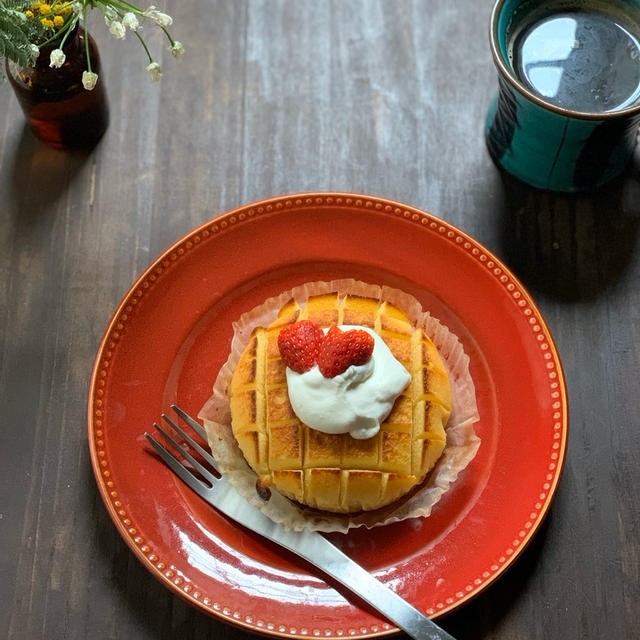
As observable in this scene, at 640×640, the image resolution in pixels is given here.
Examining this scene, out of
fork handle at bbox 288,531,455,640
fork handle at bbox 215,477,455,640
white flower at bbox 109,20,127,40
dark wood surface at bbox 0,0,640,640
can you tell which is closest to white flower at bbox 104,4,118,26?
white flower at bbox 109,20,127,40

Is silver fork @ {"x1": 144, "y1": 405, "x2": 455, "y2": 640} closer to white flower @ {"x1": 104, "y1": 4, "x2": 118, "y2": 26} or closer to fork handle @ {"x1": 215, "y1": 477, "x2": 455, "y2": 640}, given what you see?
fork handle @ {"x1": 215, "y1": 477, "x2": 455, "y2": 640}

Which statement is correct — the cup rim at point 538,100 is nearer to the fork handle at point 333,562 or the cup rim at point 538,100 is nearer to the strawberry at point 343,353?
the strawberry at point 343,353

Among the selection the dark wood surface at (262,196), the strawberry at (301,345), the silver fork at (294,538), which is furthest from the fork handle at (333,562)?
the strawberry at (301,345)

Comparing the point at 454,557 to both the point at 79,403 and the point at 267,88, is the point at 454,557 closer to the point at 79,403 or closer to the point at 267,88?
the point at 79,403

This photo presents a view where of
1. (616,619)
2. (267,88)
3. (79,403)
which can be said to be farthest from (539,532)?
(267,88)

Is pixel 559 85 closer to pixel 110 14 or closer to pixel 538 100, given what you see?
pixel 538 100

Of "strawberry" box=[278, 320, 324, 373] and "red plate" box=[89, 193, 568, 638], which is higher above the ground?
"strawberry" box=[278, 320, 324, 373]
